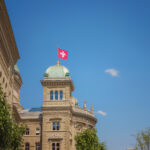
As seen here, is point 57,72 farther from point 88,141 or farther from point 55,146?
point 88,141

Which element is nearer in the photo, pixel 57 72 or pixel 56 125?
pixel 56 125

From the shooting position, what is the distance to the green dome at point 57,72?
78.1m

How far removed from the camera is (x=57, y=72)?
3095 inches

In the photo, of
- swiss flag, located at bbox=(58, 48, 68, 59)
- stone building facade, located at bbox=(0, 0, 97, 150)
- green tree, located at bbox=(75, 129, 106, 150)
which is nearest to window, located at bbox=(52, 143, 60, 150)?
stone building facade, located at bbox=(0, 0, 97, 150)

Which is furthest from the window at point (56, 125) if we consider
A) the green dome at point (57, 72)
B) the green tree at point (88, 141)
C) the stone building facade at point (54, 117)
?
the green dome at point (57, 72)

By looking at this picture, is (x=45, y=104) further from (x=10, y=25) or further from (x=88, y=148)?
(x=10, y=25)

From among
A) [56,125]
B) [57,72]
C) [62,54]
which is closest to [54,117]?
[56,125]

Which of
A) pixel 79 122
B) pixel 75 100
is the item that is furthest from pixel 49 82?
pixel 75 100

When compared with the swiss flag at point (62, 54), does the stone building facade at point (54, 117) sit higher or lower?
lower

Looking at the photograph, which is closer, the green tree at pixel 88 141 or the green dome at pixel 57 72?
the green tree at pixel 88 141

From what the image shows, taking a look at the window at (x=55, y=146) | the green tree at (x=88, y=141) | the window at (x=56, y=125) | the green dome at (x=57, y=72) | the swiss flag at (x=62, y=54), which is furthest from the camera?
the green dome at (x=57, y=72)

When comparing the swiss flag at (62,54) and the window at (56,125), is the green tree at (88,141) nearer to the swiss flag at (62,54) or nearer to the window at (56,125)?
the window at (56,125)

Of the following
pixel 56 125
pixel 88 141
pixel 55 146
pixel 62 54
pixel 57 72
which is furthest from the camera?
pixel 57 72

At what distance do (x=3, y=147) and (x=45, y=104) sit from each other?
41.3 meters
